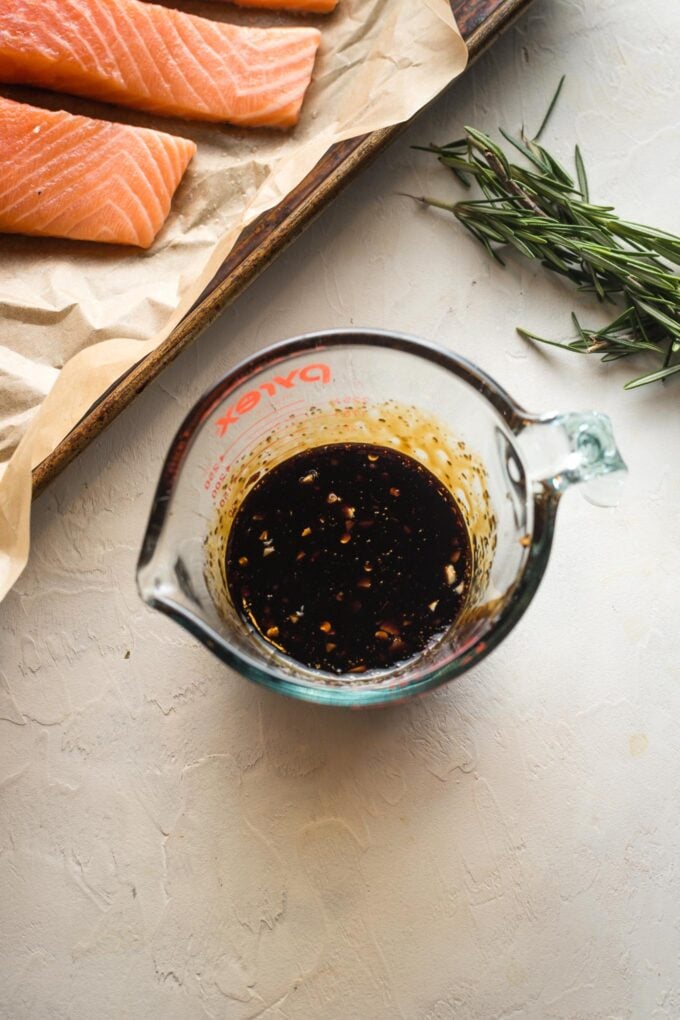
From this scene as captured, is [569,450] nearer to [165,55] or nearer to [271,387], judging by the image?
[271,387]

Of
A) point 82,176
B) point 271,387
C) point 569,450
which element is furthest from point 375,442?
point 82,176

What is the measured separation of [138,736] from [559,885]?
60 centimetres

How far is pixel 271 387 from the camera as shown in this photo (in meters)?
1.22

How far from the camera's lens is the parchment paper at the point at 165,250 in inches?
52.2

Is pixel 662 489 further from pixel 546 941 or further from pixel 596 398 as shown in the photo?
pixel 546 941

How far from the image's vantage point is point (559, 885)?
1359 millimetres

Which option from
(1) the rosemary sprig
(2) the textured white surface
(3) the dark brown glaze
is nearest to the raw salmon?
(1) the rosemary sprig

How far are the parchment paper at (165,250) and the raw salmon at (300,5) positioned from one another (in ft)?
0.05

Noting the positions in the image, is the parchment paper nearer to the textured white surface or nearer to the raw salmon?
the raw salmon

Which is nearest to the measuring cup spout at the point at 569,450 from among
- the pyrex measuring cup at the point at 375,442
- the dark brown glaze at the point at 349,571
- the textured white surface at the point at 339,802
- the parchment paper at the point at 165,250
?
the pyrex measuring cup at the point at 375,442

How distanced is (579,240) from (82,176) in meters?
0.71

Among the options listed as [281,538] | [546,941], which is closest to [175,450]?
[281,538]

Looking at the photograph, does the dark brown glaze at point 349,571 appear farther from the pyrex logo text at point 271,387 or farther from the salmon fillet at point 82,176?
the salmon fillet at point 82,176

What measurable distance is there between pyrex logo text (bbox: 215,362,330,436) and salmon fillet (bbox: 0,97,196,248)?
0.38 metres
